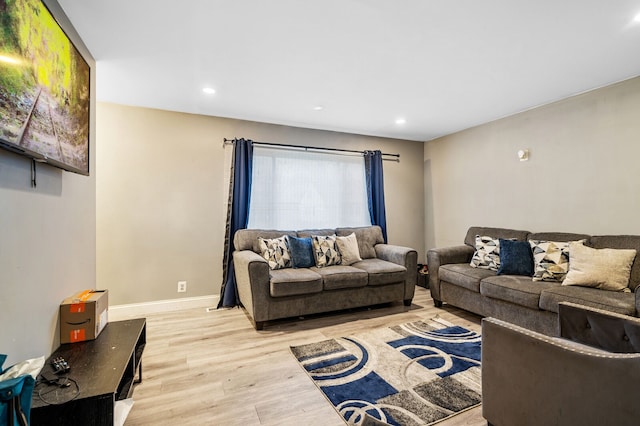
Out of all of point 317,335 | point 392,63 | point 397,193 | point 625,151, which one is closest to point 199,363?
point 317,335

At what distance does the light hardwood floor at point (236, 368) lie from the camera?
1749 millimetres

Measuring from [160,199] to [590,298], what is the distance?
13.9 ft

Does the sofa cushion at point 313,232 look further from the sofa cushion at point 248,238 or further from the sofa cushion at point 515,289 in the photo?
the sofa cushion at point 515,289

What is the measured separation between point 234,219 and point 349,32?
8.23 feet

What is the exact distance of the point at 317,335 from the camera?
2.87m

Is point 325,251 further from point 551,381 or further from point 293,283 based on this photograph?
point 551,381

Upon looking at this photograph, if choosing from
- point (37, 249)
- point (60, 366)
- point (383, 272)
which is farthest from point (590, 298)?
point (37, 249)

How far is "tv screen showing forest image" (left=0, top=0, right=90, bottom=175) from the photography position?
3.95ft

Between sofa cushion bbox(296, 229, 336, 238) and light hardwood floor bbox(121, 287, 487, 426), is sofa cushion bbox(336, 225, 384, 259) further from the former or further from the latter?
light hardwood floor bbox(121, 287, 487, 426)

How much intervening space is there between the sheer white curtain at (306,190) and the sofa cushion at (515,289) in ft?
6.68

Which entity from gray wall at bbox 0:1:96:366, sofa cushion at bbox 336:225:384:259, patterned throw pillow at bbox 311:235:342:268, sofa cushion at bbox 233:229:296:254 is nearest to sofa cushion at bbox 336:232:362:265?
patterned throw pillow at bbox 311:235:342:268

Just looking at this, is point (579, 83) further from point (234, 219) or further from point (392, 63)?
point (234, 219)

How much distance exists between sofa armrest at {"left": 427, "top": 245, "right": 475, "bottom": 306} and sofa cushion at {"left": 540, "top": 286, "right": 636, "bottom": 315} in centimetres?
117

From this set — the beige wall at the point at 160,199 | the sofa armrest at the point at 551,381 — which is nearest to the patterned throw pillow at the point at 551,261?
the sofa armrest at the point at 551,381
